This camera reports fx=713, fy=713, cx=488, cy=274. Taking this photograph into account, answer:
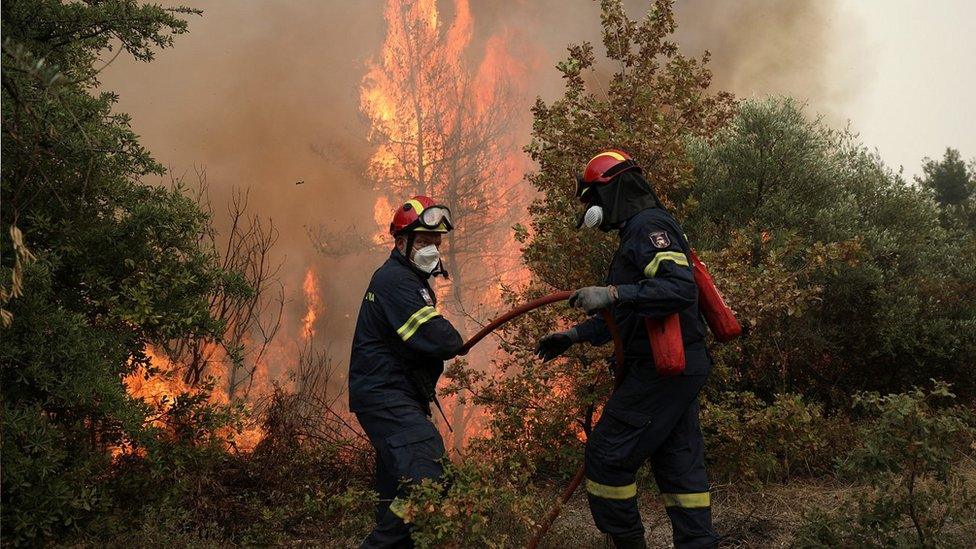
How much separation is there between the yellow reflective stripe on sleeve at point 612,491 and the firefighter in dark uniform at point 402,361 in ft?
2.61

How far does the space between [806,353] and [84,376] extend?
7.83 metres

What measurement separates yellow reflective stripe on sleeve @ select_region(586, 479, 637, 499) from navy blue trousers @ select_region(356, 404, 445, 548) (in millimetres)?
791

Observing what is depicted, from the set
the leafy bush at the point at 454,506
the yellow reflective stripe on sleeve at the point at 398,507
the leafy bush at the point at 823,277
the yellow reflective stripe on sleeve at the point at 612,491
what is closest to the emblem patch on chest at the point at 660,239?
the yellow reflective stripe on sleeve at the point at 612,491

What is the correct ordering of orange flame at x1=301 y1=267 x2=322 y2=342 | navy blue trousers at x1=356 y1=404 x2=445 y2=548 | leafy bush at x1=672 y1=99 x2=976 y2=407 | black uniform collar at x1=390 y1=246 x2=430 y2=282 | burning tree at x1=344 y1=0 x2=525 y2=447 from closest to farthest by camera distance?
navy blue trousers at x1=356 y1=404 x2=445 y2=548 → black uniform collar at x1=390 y1=246 x2=430 y2=282 → leafy bush at x1=672 y1=99 x2=976 y2=407 → orange flame at x1=301 y1=267 x2=322 y2=342 → burning tree at x1=344 y1=0 x2=525 y2=447

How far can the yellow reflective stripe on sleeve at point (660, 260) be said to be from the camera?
3498 mm

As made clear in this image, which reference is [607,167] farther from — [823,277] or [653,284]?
[823,277]

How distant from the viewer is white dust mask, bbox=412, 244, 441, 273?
13.0 ft

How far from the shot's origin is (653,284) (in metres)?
3.43

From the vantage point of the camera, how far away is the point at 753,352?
8297 millimetres

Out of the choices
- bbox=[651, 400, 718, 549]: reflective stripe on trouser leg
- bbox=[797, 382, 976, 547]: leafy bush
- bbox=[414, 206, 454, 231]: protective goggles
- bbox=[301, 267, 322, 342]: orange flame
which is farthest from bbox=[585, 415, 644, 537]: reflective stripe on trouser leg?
bbox=[301, 267, 322, 342]: orange flame

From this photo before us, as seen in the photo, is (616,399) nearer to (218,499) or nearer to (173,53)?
(218,499)

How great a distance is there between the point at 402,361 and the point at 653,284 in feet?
4.53

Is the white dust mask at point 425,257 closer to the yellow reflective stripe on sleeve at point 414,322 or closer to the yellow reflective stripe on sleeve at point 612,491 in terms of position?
the yellow reflective stripe on sleeve at point 414,322

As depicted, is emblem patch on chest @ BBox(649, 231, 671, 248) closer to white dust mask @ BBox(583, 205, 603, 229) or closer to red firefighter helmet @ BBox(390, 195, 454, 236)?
white dust mask @ BBox(583, 205, 603, 229)
